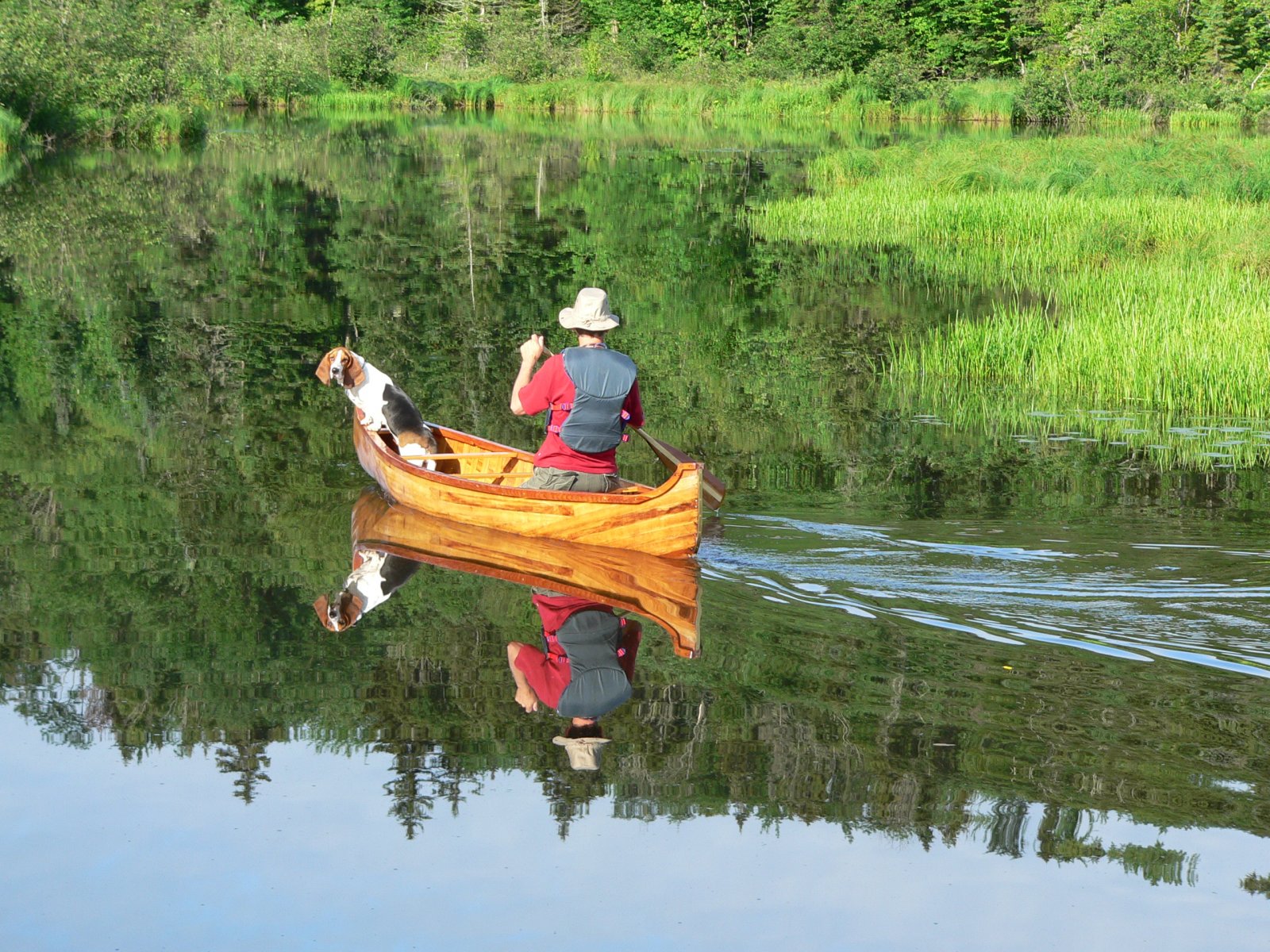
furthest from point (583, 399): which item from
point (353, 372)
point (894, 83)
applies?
point (894, 83)

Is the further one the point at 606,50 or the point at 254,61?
the point at 606,50

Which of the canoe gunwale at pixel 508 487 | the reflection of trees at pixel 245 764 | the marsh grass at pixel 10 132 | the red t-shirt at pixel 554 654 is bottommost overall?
the reflection of trees at pixel 245 764

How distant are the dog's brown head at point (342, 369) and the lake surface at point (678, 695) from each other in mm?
718

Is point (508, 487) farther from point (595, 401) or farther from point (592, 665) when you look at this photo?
point (592, 665)

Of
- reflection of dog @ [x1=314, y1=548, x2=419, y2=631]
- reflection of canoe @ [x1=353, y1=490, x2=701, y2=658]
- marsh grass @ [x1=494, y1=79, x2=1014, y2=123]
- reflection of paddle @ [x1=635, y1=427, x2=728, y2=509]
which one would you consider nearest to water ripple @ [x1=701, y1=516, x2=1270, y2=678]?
reflection of paddle @ [x1=635, y1=427, x2=728, y2=509]

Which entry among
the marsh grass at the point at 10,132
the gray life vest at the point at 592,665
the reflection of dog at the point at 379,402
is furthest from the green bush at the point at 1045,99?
the gray life vest at the point at 592,665

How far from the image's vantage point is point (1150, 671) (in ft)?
20.9

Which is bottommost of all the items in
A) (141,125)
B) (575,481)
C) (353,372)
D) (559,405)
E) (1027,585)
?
(1027,585)

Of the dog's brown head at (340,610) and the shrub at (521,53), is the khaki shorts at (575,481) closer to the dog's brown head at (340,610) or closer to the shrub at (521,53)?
the dog's brown head at (340,610)

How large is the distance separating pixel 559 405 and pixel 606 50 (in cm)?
5662

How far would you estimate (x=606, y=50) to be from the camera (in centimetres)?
6188

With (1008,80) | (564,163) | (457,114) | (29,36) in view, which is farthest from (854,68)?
(29,36)

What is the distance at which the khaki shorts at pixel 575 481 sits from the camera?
8.30 metres

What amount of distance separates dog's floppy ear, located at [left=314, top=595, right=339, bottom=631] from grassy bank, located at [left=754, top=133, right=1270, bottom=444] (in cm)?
706
